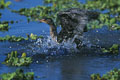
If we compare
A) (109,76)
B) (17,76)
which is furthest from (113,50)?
(17,76)

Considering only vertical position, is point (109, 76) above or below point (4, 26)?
below

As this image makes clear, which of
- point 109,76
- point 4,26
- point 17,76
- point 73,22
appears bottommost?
point 109,76

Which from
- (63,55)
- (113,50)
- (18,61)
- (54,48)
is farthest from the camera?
(54,48)

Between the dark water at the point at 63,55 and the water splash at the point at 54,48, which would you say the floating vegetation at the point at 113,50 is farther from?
the water splash at the point at 54,48

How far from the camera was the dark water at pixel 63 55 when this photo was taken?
915cm

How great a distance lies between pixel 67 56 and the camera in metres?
10.6

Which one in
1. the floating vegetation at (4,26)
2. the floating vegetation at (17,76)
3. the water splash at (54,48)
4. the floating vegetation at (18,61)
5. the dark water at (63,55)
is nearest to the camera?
the floating vegetation at (17,76)

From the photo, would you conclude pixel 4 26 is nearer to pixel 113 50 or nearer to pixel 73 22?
pixel 73 22

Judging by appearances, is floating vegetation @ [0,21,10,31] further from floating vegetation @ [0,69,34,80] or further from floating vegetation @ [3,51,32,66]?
floating vegetation @ [0,69,34,80]

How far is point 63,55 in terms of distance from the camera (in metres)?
10.7

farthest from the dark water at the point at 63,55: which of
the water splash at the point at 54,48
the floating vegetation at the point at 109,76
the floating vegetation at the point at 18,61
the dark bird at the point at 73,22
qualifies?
the floating vegetation at the point at 109,76

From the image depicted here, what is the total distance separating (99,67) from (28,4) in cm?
876

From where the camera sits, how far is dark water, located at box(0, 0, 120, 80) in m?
9.15

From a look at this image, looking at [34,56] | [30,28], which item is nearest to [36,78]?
[34,56]
